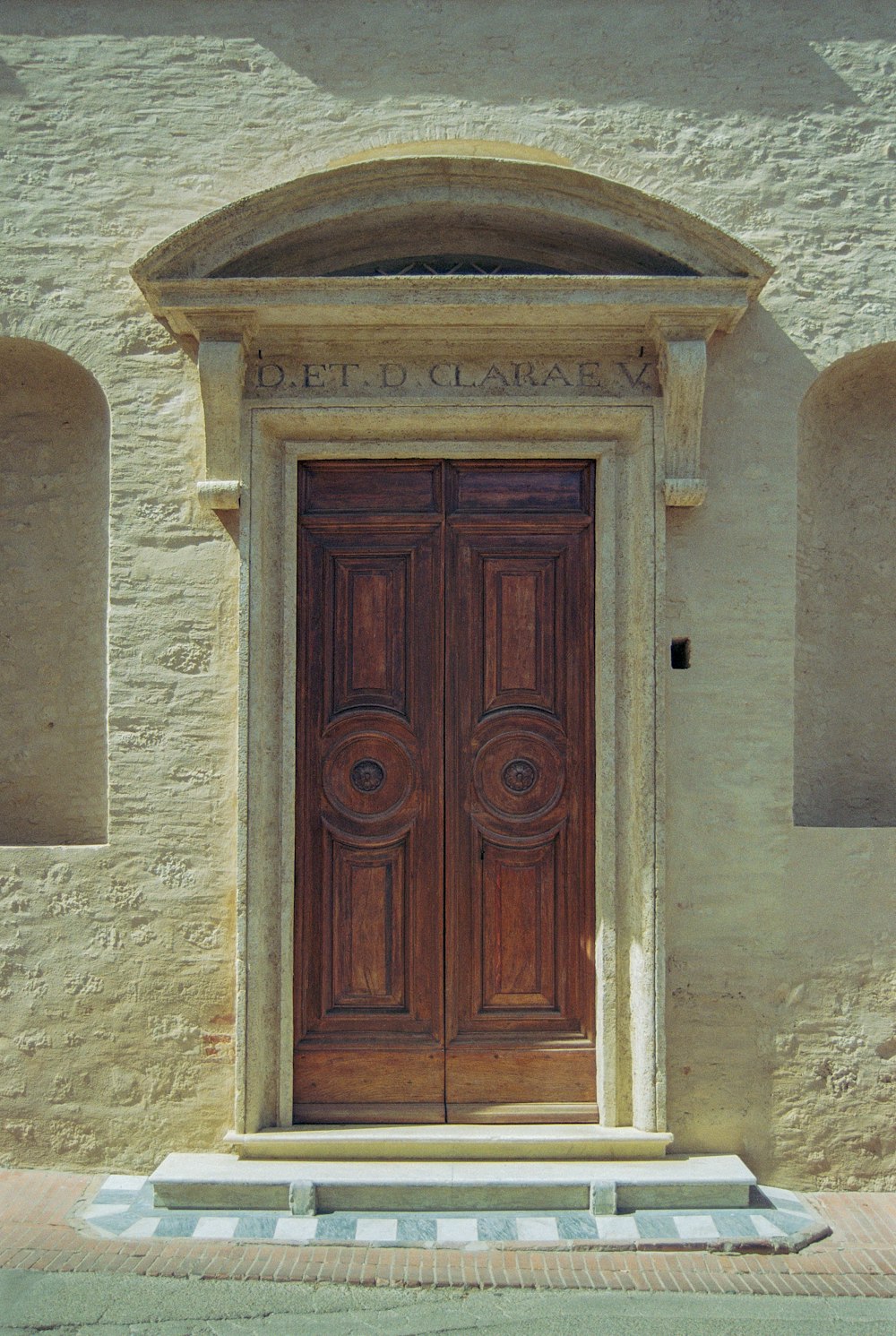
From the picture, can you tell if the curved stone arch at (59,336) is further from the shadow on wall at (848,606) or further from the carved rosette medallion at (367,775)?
the shadow on wall at (848,606)

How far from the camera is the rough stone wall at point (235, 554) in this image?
15.4 ft

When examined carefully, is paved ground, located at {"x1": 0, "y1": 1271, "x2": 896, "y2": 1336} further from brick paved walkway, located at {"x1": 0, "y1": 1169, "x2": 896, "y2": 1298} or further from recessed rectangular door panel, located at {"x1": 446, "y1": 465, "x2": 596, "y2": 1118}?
recessed rectangular door panel, located at {"x1": 446, "y1": 465, "x2": 596, "y2": 1118}

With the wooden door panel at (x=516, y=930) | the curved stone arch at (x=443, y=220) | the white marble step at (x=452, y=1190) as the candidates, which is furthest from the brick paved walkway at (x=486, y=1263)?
the curved stone arch at (x=443, y=220)

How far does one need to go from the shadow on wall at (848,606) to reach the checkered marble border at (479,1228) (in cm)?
160

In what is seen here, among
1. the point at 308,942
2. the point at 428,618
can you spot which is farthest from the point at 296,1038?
the point at 428,618

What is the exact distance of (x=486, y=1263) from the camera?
4.09 m

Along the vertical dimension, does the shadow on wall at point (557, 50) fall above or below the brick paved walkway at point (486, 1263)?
above

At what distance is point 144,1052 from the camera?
4.70 m

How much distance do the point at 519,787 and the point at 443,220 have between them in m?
2.23

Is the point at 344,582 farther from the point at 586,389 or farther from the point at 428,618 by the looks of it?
the point at 586,389

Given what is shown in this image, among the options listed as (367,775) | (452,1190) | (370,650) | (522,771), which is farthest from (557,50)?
(452,1190)

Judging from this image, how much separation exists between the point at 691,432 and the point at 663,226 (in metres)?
0.76

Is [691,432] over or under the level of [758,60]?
under

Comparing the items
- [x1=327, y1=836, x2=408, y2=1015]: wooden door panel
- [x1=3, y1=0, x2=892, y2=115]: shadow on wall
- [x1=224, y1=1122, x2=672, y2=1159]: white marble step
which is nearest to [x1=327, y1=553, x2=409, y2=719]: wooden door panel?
[x1=327, y1=836, x2=408, y2=1015]: wooden door panel
